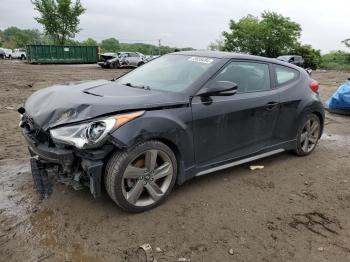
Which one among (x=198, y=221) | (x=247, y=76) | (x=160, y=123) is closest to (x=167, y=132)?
(x=160, y=123)

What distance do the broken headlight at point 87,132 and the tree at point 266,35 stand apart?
45.6 m

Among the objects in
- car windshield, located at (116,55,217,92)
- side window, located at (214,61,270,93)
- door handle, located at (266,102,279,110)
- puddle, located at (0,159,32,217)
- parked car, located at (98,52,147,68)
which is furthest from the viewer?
parked car, located at (98,52,147,68)

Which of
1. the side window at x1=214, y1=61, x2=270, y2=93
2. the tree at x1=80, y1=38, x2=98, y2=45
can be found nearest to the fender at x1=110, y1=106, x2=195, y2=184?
the side window at x1=214, y1=61, x2=270, y2=93

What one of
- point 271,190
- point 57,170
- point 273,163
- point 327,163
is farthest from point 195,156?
point 327,163

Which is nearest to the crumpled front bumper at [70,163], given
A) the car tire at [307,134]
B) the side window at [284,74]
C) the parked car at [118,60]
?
the side window at [284,74]

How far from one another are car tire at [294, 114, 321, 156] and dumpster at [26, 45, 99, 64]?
3152 cm

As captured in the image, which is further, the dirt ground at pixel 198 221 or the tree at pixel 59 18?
the tree at pixel 59 18

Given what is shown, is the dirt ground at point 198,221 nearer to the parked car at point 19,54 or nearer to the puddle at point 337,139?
the puddle at point 337,139

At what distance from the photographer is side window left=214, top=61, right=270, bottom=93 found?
4180 millimetres

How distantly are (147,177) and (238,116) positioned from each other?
4.46 ft

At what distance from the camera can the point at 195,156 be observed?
12.5 ft

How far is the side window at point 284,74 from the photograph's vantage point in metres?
4.87

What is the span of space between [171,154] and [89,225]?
103 cm

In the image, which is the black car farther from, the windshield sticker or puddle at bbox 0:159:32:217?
puddle at bbox 0:159:32:217
